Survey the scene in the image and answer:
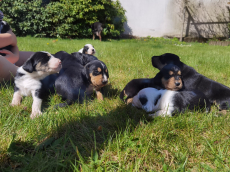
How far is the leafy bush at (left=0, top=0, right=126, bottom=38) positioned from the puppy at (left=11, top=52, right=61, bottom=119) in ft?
32.3

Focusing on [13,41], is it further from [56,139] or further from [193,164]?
[193,164]

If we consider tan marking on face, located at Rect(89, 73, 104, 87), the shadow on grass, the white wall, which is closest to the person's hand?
tan marking on face, located at Rect(89, 73, 104, 87)

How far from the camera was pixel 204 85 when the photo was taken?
2473mm

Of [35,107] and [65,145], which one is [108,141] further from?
[35,107]

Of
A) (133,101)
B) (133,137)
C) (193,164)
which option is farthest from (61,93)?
(193,164)

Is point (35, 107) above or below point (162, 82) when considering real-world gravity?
below

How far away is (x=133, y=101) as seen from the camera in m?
2.42

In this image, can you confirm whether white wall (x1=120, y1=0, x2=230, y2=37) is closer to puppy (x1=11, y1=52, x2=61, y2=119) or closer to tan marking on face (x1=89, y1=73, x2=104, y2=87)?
tan marking on face (x1=89, y1=73, x2=104, y2=87)

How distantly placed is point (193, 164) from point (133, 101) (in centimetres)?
114

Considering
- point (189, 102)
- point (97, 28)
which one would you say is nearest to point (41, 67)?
point (189, 102)

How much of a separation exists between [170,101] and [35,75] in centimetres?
163

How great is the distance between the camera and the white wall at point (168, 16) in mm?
13633

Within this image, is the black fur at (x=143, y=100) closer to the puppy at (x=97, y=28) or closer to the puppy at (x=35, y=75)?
the puppy at (x=35, y=75)

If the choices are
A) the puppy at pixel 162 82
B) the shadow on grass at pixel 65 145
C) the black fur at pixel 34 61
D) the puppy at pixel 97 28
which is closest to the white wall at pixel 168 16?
the puppy at pixel 97 28
